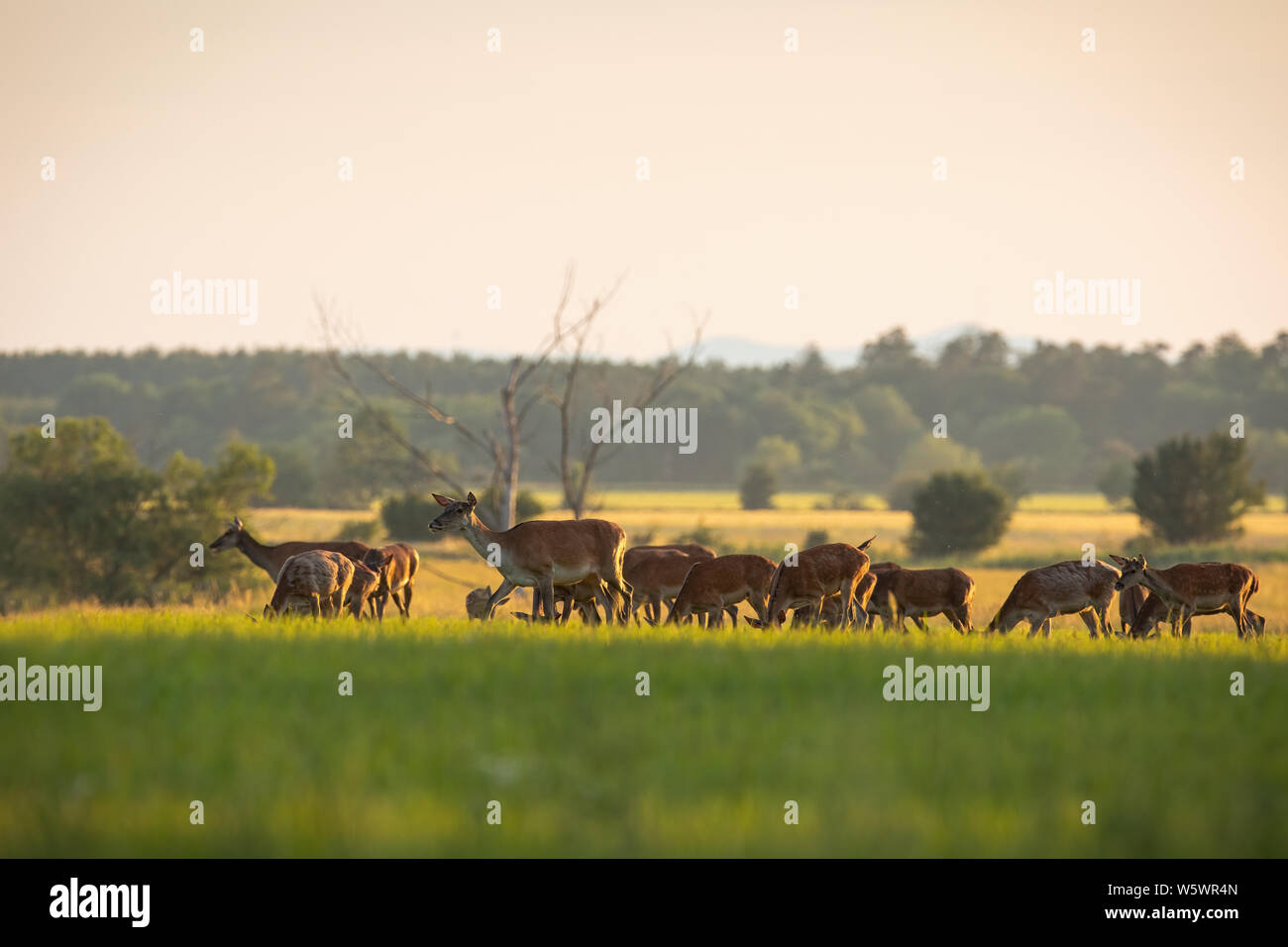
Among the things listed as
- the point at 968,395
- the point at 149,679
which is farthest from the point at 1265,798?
the point at 968,395

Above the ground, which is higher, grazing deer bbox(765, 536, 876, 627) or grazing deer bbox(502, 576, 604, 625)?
grazing deer bbox(765, 536, 876, 627)

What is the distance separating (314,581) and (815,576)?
7.07m

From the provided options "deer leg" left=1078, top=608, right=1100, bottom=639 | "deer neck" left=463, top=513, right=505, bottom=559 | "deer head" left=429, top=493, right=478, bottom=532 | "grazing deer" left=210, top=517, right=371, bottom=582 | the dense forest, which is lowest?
"deer leg" left=1078, top=608, right=1100, bottom=639

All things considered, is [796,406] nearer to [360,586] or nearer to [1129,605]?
[1129,605]

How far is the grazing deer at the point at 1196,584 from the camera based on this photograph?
20.4 m

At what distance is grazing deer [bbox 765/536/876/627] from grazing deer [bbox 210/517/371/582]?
314 inches

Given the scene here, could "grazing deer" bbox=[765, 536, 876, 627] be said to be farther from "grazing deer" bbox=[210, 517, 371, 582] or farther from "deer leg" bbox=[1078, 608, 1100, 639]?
"grazing deer" bbox=[210, 517, 371, 582]

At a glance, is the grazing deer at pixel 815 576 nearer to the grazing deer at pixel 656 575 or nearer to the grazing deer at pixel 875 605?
the grazing deer at pixel 875 605

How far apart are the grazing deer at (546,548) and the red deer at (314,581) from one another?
67.0 inches

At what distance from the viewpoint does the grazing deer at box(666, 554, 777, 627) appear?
20.3m

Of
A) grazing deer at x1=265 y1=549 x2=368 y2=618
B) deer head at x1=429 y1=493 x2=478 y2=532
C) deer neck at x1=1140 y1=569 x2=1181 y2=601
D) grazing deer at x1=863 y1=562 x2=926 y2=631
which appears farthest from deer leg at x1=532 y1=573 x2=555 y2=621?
deer neck at x1=1140 y1=569 x2=1181 y2=601

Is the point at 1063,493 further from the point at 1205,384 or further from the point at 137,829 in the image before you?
the point at 137,829
